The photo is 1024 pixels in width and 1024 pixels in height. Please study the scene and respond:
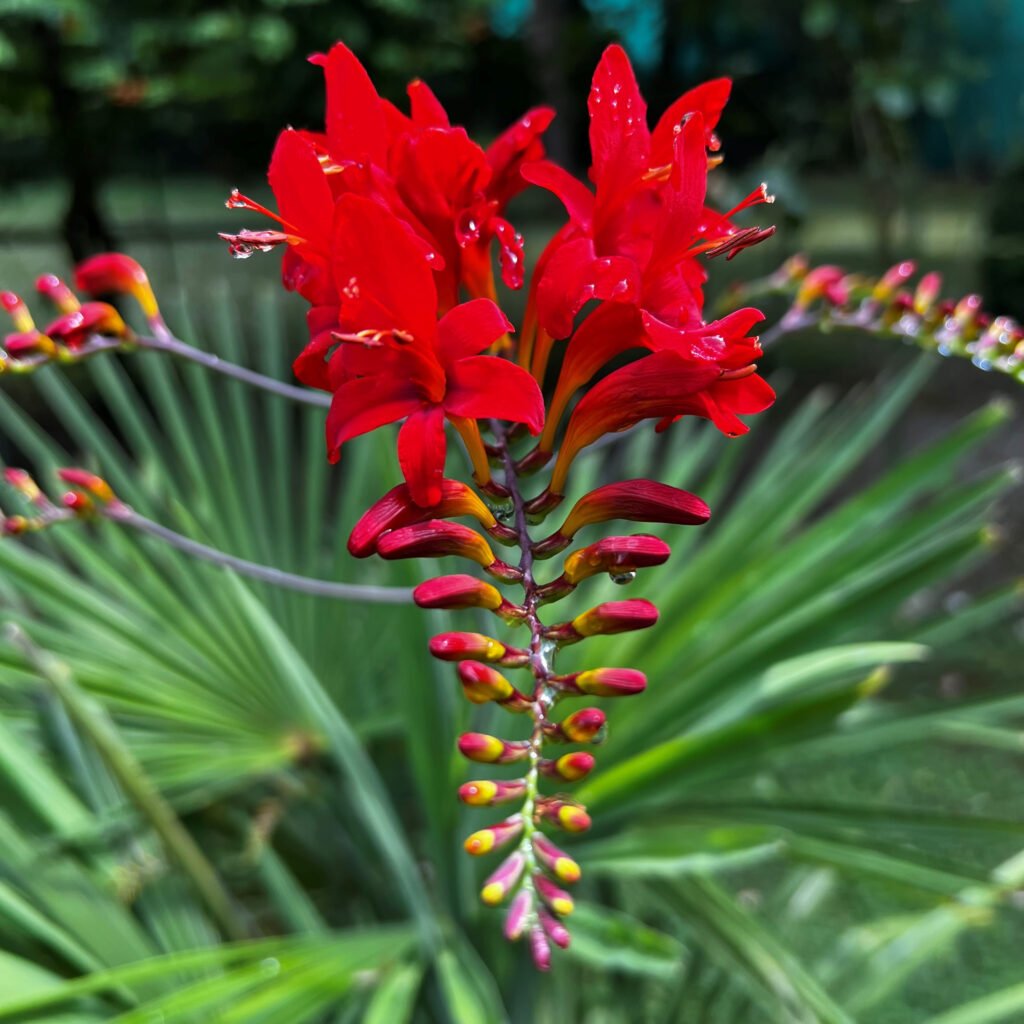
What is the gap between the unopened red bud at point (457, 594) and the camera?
370 mm

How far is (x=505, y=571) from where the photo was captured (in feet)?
1.30

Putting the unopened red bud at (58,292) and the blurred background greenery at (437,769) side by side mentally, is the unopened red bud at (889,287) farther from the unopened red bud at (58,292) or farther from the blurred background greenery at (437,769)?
the unopened red bud at (58,292)

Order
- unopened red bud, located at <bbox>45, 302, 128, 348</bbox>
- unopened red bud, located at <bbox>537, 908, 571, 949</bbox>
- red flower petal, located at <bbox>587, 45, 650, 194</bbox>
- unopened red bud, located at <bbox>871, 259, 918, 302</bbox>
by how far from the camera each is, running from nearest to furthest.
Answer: unopened red bud, located at <bbox>537, 908, 571, 949</bbox> < red flower petal, located at <bbox>587, 45, 650, 194</bbox> < unopened red bud, located at <bbox>45, 302, 128, 348</bbox> < unopened red bud, located at <bbox>871, 259, 918, 302</bbox>

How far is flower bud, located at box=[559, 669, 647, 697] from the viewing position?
358mm

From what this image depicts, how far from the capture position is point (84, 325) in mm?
630

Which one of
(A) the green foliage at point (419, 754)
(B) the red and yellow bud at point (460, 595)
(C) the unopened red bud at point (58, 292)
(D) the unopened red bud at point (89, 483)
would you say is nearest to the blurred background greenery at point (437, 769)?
(A) the green foliage at point (419, 754)

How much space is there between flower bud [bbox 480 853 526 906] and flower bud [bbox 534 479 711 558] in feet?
0.35

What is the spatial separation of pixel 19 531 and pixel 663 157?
0.44 m

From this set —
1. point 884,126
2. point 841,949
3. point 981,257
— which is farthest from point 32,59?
point 841,949

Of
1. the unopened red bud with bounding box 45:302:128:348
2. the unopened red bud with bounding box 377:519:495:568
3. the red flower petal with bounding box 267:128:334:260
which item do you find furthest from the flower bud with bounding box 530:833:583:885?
the unopened red bud with bounding box 45:302:128:348

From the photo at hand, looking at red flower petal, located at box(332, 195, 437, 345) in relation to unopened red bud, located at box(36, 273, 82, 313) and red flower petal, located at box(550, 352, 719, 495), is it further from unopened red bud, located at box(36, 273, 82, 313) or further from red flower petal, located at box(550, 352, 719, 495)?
unopened red bud, located at box(36, 273, 82, 313)

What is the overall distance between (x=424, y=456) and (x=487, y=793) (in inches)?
4.7

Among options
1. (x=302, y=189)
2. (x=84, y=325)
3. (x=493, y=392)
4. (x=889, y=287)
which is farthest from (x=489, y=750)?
(x=889, y=287)

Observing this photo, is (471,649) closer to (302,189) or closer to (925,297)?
(302,189)
